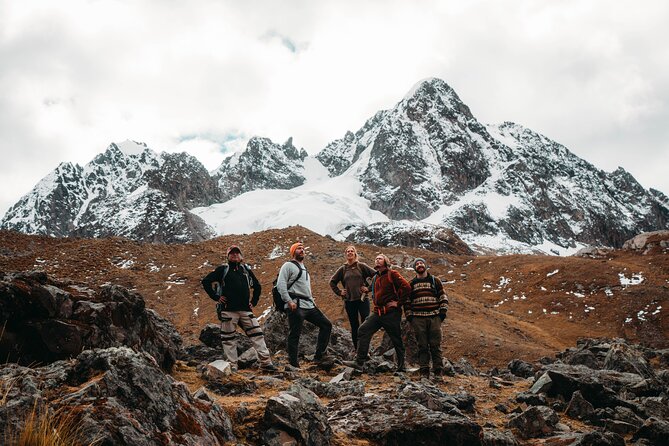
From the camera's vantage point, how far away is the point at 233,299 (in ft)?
36.1

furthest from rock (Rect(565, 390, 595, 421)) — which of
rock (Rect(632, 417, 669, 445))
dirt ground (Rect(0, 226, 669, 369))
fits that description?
dirt ground (Rect(0, 226, 669, 369))

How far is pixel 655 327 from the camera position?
116 ft

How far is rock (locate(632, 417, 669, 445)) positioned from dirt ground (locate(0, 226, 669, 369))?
17.7 m

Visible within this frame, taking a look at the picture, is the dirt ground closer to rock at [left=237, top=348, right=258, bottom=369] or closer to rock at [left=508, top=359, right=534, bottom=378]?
rock at [left=508, top=359, right=534, bottom=378]

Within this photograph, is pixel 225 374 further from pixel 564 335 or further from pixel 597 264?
pixel 597 264

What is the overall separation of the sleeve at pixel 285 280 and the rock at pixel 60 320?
3.04 m

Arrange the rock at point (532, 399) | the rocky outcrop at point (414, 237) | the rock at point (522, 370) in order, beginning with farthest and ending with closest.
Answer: the rocky outcrop at point (414, 237) < the rock at point (522, 370) < the rock at point (532, 399)

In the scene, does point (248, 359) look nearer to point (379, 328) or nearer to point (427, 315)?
point (379, 328)

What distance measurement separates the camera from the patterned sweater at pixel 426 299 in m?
11.7

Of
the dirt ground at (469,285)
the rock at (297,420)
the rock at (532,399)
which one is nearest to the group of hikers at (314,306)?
the rock at (532,399)

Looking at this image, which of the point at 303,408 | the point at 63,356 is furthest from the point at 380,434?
the point at 63,356

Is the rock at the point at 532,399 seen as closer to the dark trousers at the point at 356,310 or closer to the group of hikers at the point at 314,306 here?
the group of hikers at the point at 314,306

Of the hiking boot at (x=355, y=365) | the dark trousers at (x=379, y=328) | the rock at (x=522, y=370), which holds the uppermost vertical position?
the dark trousers at (x=379, y=328)

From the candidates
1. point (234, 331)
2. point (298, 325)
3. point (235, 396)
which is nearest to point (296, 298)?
point (298, 325)
